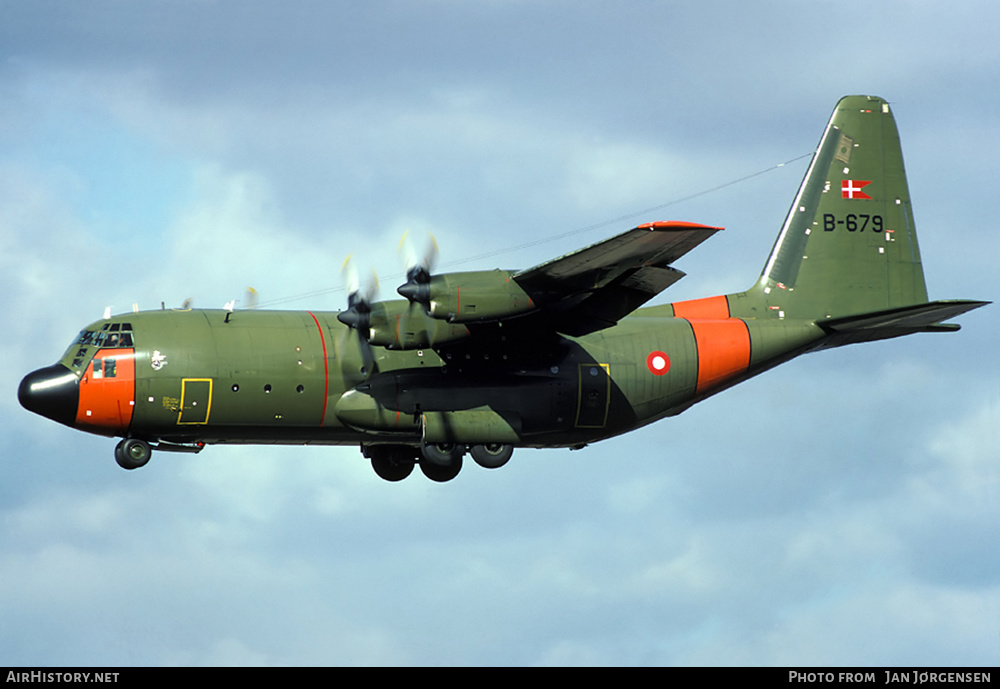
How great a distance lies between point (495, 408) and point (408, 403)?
1.61 meters

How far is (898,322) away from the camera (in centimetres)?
3009

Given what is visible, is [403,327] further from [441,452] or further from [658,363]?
[658,363]

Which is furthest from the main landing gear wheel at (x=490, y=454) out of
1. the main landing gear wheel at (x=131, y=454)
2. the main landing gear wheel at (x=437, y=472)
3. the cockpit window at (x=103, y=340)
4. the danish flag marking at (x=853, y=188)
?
the danish flag marking at (x=853, y=188)

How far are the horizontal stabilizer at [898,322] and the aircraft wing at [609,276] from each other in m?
4.92

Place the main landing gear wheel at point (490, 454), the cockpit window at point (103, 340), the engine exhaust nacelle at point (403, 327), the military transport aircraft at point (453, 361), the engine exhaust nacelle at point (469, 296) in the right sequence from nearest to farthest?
the engine exhaust nacelle at point (469, 296) < the military transport aircraft at point (453, 361) < the engine exhaust nacelle at point (403, 327) < the cockpit window at point (103, 340) < the main landing gear wheel at point (490, 454)

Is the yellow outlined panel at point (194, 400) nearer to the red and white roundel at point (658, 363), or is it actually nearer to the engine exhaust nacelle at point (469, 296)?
the engine exhaust nacelle at point (469, 296)

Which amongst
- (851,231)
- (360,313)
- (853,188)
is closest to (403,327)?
(360,313)

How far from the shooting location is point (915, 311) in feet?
96.1

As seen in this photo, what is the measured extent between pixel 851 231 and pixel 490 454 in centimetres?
957

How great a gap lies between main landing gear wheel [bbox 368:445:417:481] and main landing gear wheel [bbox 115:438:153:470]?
4636mm

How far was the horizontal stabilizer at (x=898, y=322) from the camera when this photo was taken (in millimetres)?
28984

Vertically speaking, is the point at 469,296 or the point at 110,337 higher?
the point at 469,296

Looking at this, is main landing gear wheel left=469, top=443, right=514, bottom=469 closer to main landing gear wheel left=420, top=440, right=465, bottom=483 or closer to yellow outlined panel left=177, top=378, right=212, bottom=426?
main landing gear wheel left=420, top=440, right=465, bottom=483
